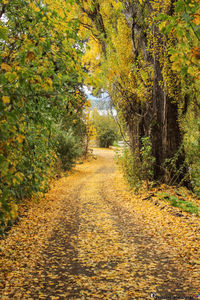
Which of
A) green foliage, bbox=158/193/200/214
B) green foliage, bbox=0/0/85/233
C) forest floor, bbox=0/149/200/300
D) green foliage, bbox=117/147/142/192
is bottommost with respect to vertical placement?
forest floor, bbox=0/149/200/300

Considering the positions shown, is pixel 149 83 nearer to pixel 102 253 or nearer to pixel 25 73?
pixel 102 253

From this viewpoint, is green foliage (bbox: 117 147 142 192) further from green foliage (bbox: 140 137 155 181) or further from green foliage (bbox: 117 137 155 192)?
green foliage (bbox: 140 137 155 181)

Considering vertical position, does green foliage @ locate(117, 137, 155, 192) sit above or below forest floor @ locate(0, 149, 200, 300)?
above

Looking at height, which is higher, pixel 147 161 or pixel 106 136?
pixel 106 136

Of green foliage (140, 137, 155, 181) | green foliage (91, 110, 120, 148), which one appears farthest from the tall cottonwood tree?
green foliage (91, 110, 120, 148)

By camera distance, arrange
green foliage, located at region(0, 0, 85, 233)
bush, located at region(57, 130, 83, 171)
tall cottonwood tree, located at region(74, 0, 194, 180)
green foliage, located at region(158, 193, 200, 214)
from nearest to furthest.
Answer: green foliage, located at region(0, 0, 85, 233)
green foliage, located at region(158, 193, 200, 214)
tall cottonwood tree, located at region(74, 0, 194, 180)
bush, located at region(57, 130, 83, 171)

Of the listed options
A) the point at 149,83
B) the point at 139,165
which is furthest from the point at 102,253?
the point at 149,83

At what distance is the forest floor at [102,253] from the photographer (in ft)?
11.1

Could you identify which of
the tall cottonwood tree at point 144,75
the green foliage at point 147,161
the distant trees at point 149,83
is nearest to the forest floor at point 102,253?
the green foliage at point 147,161

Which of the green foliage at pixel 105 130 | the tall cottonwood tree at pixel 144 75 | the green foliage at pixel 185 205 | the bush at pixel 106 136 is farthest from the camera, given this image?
the bush at pixel 106 136

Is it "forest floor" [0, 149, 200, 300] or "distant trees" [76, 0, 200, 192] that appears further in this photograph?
"distant trees" [76, 0, 200, 192]

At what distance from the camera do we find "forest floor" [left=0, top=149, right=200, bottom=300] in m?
3.39

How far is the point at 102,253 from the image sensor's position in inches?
181

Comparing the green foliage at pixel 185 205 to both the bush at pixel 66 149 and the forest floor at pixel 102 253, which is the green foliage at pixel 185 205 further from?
the bush at pixel 66 149
